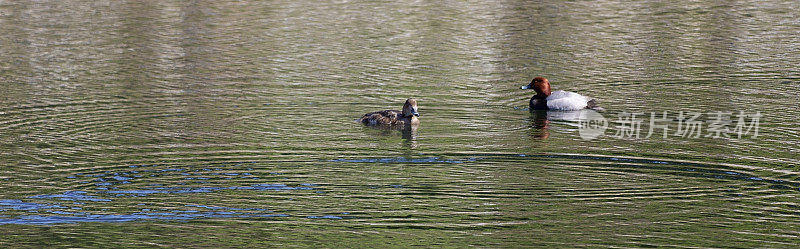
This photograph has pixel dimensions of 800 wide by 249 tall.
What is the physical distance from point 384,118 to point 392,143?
119 centimetres

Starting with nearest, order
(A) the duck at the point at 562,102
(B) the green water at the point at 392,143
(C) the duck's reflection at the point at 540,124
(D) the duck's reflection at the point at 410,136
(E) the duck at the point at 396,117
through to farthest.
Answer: (B) the green water at the point at 392,143
(D) the duck's reflection at the point at 410,136
(C) the duck's reflection at the point at 540,124
(E) the duck at the point at 396,117
(A) the duck at the point at 562,102

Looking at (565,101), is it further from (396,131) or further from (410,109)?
(396,131)

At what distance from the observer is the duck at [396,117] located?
14.7 meters

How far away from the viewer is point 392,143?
44.7 ft

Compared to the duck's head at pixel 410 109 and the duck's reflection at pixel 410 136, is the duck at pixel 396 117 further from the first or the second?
the duck's reflection at pixel 410 136

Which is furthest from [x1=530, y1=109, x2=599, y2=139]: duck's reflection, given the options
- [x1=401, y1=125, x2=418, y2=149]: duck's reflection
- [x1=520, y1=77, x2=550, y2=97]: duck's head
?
[x1=401, y1=125, x2=418, y2=149]: duck's reflection

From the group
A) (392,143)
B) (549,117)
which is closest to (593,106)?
(549,117)

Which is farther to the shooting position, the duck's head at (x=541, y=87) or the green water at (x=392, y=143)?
the duck's head at (x=541, y=87)

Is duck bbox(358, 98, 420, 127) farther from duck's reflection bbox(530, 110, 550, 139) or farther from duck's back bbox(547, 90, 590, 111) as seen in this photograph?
duck's back bbox(547, 90, 590, 111)

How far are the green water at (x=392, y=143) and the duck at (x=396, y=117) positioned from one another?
257 millimetres

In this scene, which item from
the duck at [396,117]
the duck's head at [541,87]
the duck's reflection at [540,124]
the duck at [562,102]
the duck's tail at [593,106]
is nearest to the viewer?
the duck's reflection at [540,124]

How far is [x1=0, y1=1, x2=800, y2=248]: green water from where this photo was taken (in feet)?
31.1

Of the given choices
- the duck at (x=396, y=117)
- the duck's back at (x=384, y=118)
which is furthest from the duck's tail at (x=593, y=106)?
the duck's back at (x=384, y=118)

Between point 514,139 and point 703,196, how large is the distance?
3.55m
